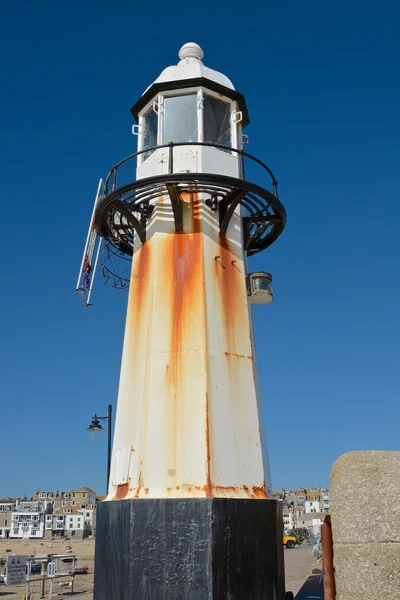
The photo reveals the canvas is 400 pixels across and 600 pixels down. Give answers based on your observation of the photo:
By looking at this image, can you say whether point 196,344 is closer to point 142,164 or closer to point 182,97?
point 142,164

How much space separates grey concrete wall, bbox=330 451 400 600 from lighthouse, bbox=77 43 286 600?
136 inches

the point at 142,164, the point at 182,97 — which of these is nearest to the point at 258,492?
the point at 142,164

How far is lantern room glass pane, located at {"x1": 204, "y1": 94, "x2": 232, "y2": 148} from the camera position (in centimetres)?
1250

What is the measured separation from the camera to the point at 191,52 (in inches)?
526

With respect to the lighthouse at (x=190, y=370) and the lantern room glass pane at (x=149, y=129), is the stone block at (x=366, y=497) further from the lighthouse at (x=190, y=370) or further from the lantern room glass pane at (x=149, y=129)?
the lantern room glass pane at (x=149, y=129)

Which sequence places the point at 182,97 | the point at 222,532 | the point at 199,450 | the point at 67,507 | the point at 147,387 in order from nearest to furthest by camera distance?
the point at 222,532
the point at 199,450
the point at 147,387
the point at 182,97
the point at 67,507

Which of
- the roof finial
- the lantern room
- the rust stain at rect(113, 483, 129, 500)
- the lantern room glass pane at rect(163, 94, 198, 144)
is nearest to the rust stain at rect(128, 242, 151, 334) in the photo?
the lantern room

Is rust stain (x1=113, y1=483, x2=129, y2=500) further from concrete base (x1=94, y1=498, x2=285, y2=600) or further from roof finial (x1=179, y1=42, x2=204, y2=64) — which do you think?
roof finial (x1=179, y1=42, x2=204, y2=64)

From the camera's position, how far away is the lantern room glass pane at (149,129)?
1277 cm

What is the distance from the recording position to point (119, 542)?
31.1 ft

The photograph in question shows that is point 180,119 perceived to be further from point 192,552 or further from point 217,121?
point 192,552

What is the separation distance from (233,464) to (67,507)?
192 metres

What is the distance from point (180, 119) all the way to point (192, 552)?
792 cm

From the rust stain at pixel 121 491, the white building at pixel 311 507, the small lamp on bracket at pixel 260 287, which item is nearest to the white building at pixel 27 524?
the white building at pixel 311 507
